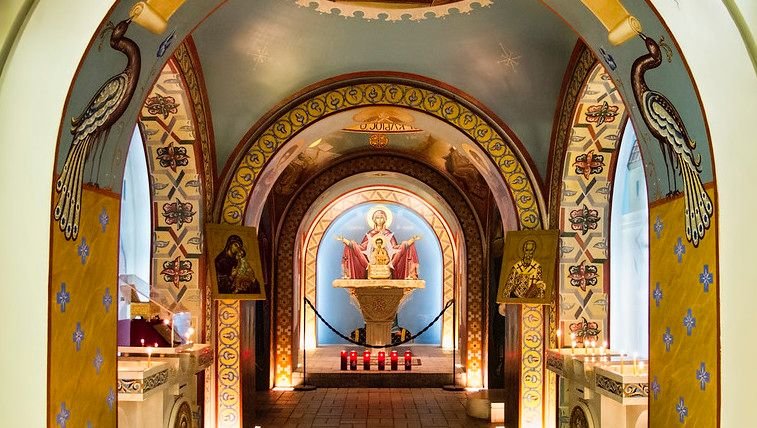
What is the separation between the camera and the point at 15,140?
11.7 ft

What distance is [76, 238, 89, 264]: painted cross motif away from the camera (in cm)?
424

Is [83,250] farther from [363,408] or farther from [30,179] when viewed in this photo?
[363,408]

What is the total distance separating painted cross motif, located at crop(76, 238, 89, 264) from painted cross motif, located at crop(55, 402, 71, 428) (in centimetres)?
77

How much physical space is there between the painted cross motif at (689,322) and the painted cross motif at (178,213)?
200 inches

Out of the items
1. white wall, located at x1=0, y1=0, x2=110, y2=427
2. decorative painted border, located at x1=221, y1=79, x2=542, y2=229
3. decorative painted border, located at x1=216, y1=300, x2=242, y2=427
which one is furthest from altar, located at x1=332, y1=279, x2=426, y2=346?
white wall, located at x1=0, y1=0, x2=110, y2=427

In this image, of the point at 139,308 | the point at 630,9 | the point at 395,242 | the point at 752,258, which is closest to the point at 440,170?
the point at 395,242

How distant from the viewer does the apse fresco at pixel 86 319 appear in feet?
12.9

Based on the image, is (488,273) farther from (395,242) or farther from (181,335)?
(181,335)

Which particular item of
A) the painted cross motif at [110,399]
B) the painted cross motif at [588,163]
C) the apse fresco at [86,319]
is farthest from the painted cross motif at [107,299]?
the painted cross motif at [588,163]

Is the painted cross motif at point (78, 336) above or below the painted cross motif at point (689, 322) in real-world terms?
below

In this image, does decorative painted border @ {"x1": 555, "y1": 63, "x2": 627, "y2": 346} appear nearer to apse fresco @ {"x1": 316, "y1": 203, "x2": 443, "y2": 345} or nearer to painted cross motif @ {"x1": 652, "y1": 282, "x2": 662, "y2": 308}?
painted cross motif @ {"x1": 652, "y1": 282, "x2": 662, "y2": 308}

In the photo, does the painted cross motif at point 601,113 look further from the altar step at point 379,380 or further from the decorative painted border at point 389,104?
the altar step at point 379,380

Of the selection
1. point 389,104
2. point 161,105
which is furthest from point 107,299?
point 389,104

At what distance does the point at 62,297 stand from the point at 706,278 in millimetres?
3238
